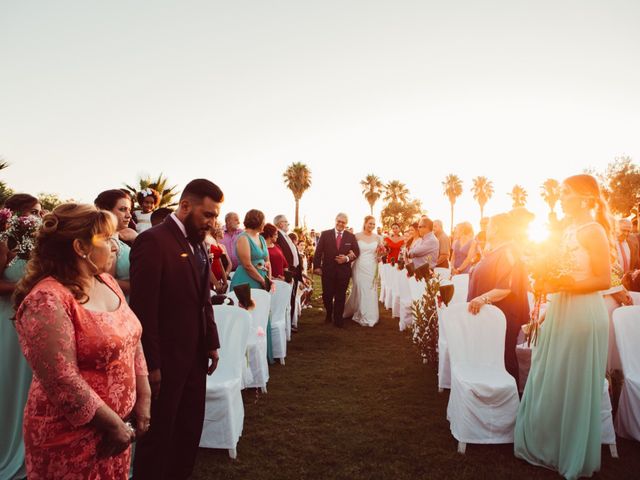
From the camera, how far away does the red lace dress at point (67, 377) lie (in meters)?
1.70

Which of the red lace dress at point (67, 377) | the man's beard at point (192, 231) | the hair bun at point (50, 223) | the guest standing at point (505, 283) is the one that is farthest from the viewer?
the guest standing at point (505, 283)

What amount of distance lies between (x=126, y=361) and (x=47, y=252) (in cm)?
59

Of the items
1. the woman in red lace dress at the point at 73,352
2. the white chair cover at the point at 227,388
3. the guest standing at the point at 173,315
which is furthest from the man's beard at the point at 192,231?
the white chair cover at the point at 227,388

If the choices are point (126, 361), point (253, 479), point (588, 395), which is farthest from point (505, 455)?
point (126, 361)

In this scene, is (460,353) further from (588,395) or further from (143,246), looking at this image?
(143,246)

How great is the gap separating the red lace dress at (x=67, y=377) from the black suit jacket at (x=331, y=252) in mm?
8054

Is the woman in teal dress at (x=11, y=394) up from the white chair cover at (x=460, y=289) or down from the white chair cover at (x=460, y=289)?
down

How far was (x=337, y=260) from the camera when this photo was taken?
32.3 ft

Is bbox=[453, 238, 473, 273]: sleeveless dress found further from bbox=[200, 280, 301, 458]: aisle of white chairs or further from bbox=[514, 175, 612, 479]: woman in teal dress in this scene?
bbox=[514, 175, 612, 479]: woman in teal dress

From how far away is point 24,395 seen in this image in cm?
355

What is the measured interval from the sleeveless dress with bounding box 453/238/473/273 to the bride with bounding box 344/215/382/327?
1.75 m

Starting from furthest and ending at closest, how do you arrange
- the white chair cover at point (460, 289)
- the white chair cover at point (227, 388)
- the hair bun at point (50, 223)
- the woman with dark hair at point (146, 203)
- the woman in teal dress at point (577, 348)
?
the white chair cover at point (460, 289)
the woman with dark hair at point (146, 203)
the white chair cover at point (227, 388)
the woman in teal dress at point (577, 348)
the hair bun at point (50, 223)

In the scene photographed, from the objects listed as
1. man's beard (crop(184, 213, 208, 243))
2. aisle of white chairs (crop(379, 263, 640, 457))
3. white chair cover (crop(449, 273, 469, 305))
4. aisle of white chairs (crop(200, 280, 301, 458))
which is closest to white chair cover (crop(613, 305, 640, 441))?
aisle of white chairs (crop(379, 263, 640, 457))

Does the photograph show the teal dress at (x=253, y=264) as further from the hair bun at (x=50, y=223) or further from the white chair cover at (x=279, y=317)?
the hair bun at (x=50, y=223)
